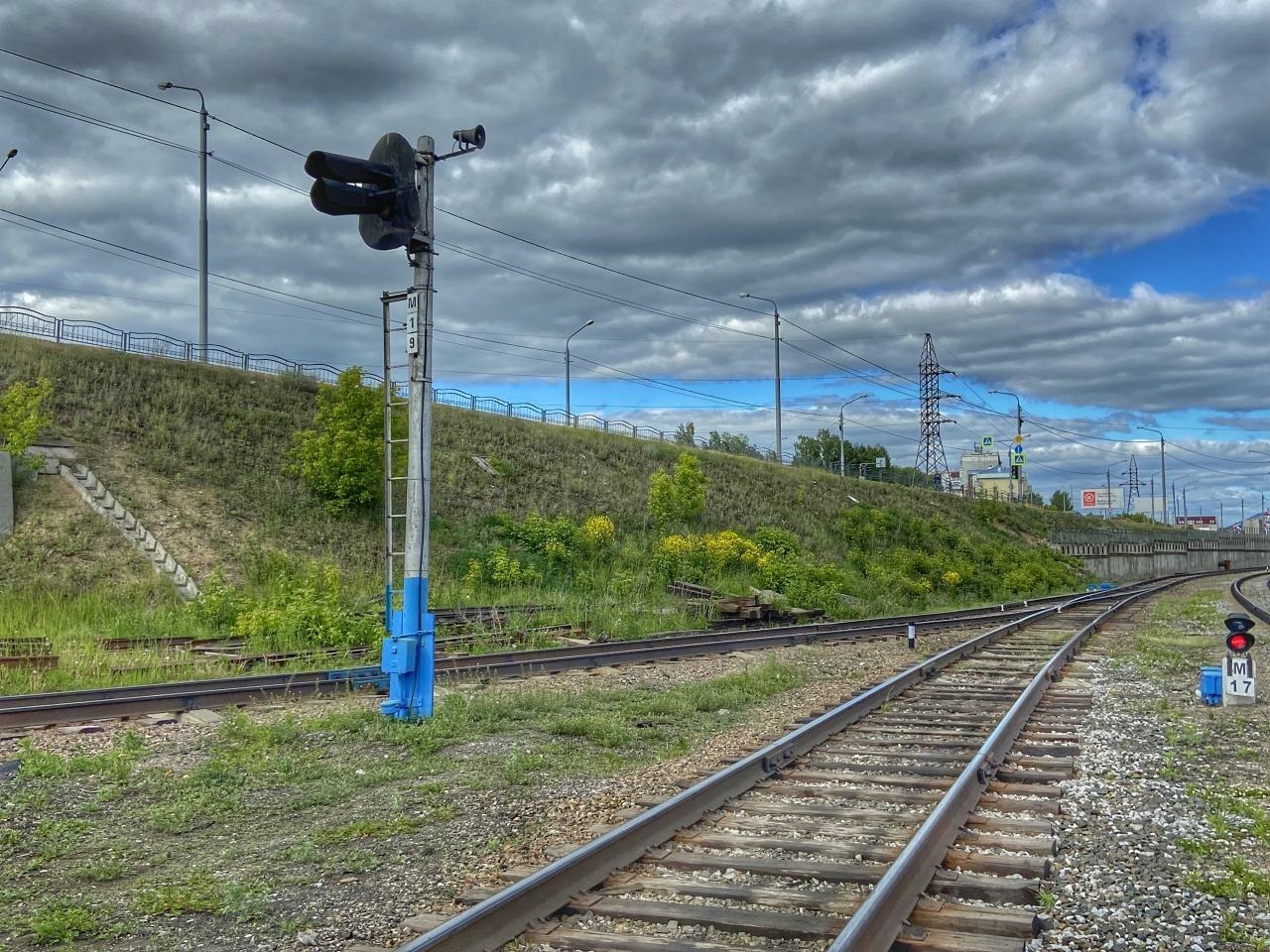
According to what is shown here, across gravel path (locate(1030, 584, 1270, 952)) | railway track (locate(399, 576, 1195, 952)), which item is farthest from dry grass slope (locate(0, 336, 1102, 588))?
gravel path (locate(1030, 584, 1270, 952))

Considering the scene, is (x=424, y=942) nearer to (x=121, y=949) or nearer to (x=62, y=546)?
(x=121, y=949)

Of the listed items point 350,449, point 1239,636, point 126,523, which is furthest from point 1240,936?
point 350,449

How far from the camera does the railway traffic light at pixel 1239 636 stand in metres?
11.9

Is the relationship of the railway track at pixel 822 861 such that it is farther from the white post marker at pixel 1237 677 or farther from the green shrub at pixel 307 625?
the green shrub at pixel 307 625

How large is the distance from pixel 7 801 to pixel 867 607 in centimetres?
2781

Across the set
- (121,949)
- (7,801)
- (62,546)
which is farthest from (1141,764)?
(62,546)

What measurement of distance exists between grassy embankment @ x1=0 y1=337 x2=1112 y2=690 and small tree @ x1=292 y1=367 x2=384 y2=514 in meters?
0.82

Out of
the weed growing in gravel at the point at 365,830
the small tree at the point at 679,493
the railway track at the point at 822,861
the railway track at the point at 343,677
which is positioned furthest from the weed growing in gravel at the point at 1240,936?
the small tree at the point at 679,493

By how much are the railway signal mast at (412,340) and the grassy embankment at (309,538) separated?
5871 millimetres

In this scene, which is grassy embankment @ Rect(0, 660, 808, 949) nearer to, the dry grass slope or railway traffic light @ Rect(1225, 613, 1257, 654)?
railway traffic light @ Rect(1225, 613, 1257, 654)

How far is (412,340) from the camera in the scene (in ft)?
35.9

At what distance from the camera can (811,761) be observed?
8820mm

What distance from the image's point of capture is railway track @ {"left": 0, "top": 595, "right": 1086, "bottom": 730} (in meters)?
11.2

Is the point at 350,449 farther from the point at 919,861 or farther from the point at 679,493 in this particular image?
the point at 919,861
